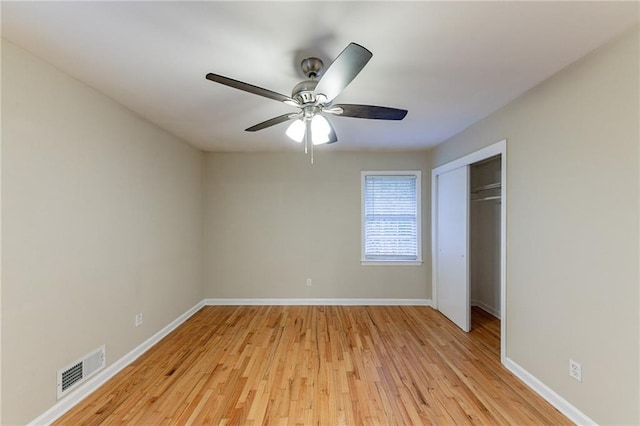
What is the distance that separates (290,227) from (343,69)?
322 centimetres

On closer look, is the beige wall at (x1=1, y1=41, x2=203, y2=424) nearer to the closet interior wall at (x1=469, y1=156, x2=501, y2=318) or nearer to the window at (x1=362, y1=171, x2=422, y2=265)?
the window at (x1=362, y1=171, x2=422, y2=265)

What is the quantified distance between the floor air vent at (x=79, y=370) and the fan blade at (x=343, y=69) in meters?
2.61

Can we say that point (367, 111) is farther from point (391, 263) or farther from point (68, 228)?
point (391, 263)

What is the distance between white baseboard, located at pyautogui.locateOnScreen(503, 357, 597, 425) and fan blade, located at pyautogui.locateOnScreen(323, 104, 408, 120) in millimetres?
2294

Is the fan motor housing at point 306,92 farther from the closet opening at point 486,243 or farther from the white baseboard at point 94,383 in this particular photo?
the closet opening at point 486,243

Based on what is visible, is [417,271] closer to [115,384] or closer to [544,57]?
[544,57]

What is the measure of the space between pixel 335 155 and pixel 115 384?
12.1 feet

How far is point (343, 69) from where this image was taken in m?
1.37

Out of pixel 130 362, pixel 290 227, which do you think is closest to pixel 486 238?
pixel 290 227

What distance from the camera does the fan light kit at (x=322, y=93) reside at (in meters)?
1.33

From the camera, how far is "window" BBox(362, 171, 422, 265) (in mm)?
4375

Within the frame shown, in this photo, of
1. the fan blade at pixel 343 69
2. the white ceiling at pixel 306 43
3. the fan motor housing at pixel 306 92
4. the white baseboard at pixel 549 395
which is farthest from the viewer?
the white baseboard at pixel 549 395

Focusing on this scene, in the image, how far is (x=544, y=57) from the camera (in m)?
1.77

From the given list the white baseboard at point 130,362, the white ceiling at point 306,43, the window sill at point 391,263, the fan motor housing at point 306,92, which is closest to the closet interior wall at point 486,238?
the window sill at point 391,263
